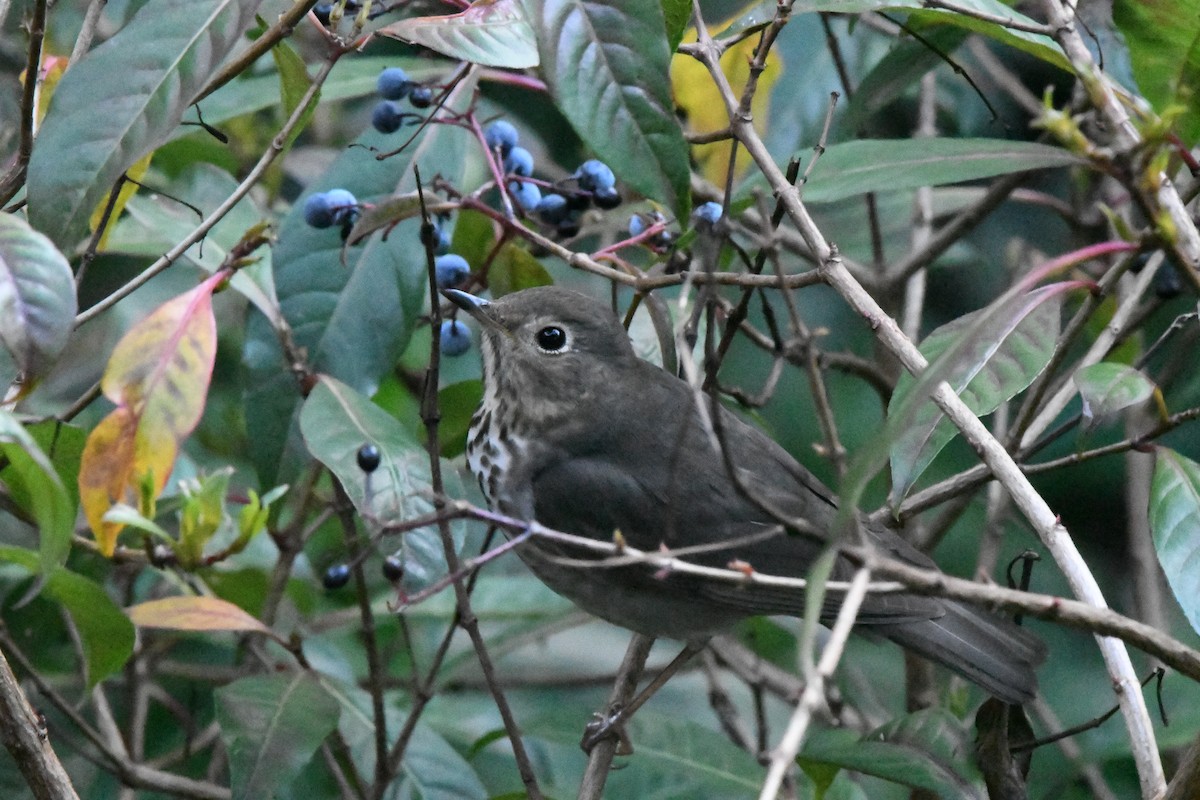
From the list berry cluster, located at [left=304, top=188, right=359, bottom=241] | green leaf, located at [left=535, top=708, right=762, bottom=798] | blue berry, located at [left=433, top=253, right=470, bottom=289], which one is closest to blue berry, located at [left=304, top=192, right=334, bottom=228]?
berry cluster, located at [left=304, top=188, right=359, bottom=241]

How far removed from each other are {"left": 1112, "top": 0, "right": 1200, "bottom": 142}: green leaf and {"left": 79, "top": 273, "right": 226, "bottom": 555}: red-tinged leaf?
5.86 ft

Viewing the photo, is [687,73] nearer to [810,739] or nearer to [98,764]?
[810,739]

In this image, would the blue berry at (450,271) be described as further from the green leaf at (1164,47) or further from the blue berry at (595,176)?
the green leaf at (1164,47)

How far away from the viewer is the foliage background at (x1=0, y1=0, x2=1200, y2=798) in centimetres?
200

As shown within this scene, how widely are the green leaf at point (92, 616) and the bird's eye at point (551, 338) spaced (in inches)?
48.1

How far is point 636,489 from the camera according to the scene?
306 centimetres

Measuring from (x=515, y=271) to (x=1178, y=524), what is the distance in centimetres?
150

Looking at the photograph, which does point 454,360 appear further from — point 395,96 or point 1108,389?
point 1108,389

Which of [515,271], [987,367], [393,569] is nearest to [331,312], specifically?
[515,271]

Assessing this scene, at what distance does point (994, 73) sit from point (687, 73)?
50.1 inches

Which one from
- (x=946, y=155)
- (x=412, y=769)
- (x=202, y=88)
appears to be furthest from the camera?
(x=412, y=769)

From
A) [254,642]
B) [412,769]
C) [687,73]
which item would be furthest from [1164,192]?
[254,642]

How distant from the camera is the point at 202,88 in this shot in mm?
2141

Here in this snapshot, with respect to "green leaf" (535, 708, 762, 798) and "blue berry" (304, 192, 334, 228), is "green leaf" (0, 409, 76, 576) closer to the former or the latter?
"blue berry" (304, 192, 334, 228)
